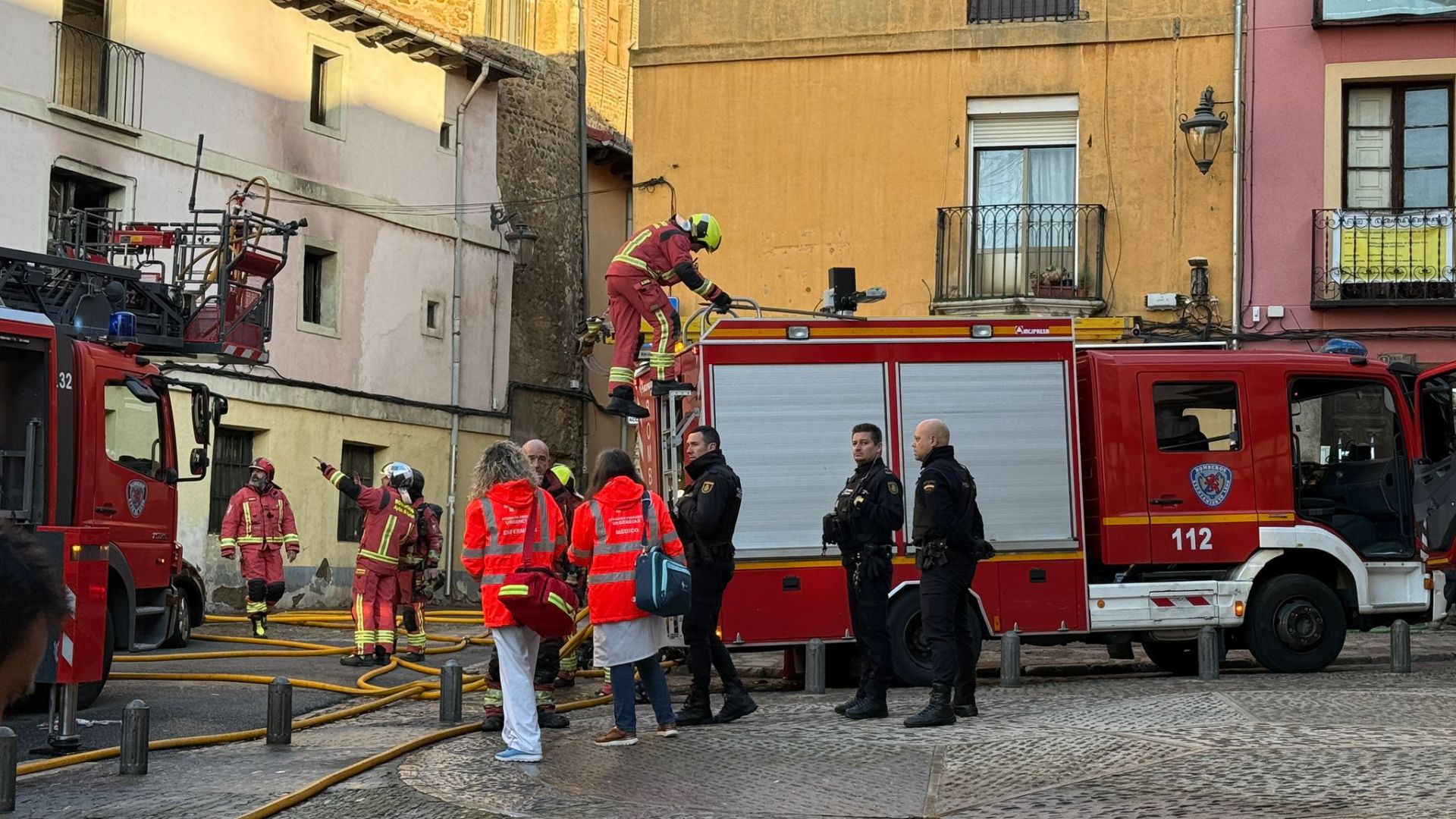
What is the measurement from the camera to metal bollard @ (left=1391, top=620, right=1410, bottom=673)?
1428 centimetres

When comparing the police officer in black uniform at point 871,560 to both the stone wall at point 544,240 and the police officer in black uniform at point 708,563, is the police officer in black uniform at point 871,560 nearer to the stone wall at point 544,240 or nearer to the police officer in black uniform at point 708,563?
the police officer in black uniform at point 708,563

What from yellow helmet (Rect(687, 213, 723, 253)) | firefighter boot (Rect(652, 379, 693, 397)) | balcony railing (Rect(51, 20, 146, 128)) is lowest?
firefighter boot (Rect(652, 379, 693, 397))

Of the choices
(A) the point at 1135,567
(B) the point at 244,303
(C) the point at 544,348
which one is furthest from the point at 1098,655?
(C) the point at 544,348

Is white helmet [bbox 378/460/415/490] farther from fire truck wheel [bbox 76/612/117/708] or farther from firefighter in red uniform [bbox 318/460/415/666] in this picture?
fire truck wheel [bbox 76/612/117/708]

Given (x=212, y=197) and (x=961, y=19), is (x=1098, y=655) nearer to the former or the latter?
(x=961, y=19)

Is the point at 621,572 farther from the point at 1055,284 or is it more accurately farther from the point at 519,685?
the point at 1055,284

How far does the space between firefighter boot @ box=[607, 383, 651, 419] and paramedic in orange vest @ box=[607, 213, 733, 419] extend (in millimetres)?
11

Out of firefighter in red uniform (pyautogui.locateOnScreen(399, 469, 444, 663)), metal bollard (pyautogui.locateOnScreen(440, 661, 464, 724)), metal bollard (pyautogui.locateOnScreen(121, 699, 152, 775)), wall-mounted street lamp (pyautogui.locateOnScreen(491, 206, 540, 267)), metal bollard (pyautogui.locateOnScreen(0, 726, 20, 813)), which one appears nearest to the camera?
metal bollard (pyautogui.locateOnScreen(0, 726, 20, 813))

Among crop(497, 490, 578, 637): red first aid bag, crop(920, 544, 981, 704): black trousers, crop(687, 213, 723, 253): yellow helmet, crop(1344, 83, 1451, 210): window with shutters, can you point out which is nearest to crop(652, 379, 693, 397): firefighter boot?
crop(687, 213, 723, 253): yellow helmet

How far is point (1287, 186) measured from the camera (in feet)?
69.6

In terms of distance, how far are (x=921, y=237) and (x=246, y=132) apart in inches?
379

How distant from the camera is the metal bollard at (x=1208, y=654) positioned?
13.6m

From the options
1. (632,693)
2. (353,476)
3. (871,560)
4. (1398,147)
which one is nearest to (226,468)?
(353,476)

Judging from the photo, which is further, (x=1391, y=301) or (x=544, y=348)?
(x=544, y=348)
